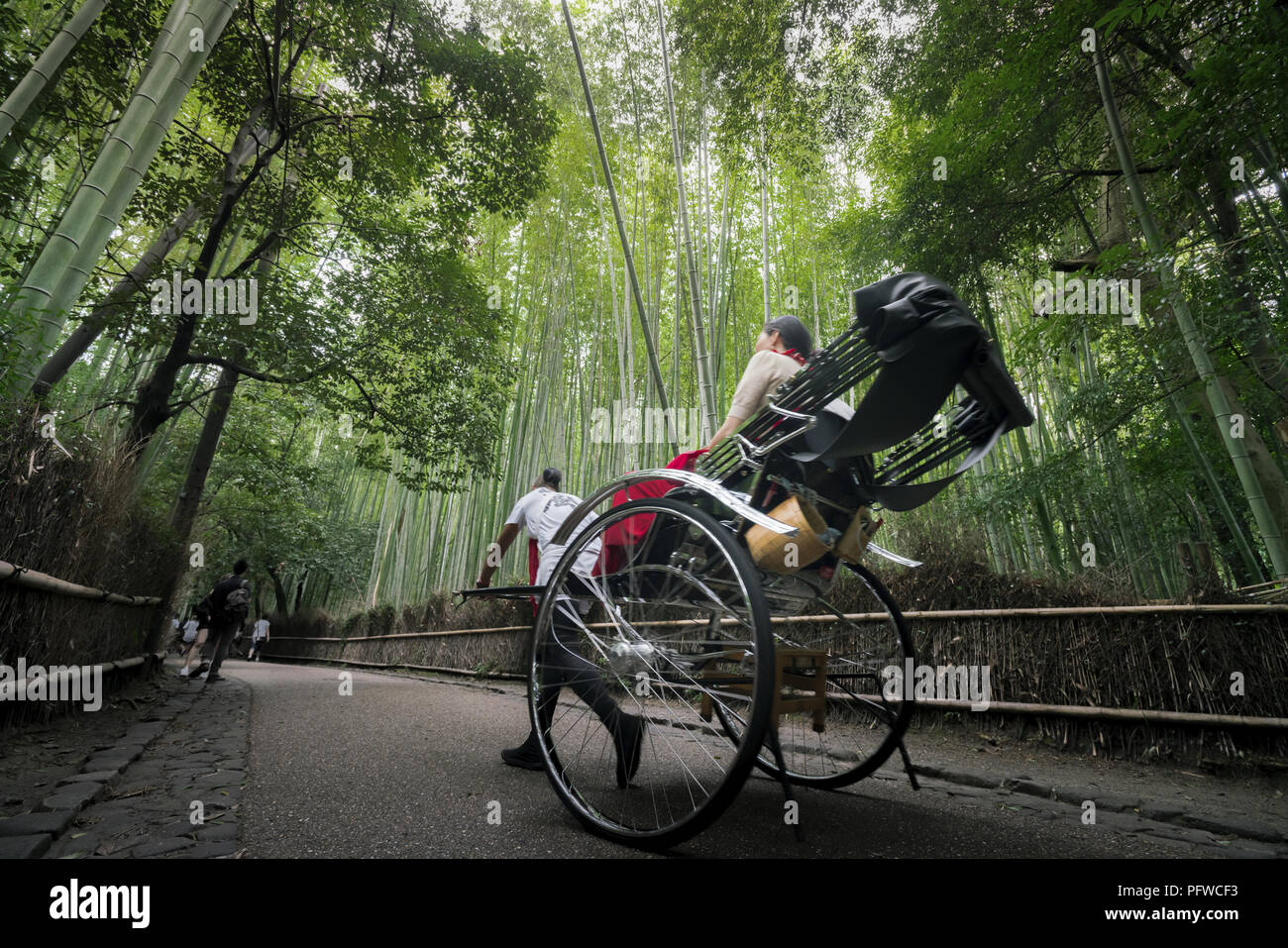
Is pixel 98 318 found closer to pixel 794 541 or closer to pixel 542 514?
pixel 542 514

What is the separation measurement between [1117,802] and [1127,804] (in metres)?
0.03

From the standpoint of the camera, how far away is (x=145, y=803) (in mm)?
1657

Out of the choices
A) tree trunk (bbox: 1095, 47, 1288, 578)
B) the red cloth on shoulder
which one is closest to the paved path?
the red cloth on shoulder

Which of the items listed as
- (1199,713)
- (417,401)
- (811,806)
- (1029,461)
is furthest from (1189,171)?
(417,401)

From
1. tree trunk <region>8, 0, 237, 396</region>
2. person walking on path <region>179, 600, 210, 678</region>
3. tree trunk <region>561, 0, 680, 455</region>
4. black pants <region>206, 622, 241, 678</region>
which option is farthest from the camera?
person walking on path <region>179, 600, 210, 678</region>

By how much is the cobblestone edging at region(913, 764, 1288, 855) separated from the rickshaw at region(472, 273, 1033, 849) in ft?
2.07

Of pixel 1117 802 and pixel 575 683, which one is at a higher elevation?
pixel 575 683

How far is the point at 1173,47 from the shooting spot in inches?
146

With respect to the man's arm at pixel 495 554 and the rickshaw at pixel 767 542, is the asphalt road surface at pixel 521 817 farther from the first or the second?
the man's arm at pixel 495 554

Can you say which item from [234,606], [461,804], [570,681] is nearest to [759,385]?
[570,681]

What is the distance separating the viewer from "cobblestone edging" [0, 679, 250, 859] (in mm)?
1290

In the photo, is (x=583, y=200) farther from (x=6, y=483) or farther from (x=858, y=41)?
(x=6, y=483)

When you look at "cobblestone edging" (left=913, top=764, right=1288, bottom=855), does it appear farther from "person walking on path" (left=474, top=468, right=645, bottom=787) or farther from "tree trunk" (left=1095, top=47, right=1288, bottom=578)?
"tree trunk" (left=1095, top=47, right=1288, bottom=578)

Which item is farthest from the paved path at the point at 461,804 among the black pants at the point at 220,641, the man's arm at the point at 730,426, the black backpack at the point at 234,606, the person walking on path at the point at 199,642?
the person walking on path at the point at 199,642
